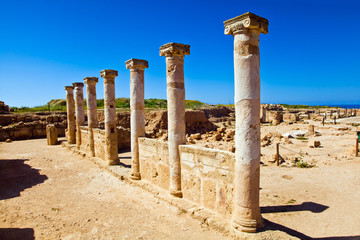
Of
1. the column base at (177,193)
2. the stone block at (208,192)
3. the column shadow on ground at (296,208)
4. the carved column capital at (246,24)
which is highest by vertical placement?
the carved column capital at (246,24)

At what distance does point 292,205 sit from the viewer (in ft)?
20.7

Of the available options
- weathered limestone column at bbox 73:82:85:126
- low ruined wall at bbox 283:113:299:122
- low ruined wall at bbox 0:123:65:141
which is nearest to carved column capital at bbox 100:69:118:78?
weathered limestone column at bbox 73:82:85:126

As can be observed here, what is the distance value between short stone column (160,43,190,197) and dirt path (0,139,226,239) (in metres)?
1.05

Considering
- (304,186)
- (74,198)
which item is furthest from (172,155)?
(304,186)

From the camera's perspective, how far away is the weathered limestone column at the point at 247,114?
4.20 m

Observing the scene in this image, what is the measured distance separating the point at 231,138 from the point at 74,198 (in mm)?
12349

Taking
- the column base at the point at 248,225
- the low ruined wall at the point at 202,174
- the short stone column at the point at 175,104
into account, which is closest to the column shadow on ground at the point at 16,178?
the low ruined wall at the point at 202,174

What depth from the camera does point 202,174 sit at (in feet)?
17.7

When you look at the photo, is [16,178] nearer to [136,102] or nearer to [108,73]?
[108,73]

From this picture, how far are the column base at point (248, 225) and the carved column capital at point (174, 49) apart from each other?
4263 mm

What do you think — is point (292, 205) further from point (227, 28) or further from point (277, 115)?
point (277, 115)

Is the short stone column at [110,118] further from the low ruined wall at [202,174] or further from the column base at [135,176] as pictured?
the low ruined wall at [202,174]

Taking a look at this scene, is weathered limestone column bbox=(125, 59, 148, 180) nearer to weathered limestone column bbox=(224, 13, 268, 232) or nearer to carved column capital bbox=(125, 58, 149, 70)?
carved column capital bbox=(125, 58, 149, 70)

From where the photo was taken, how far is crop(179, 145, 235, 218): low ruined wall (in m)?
4.81
